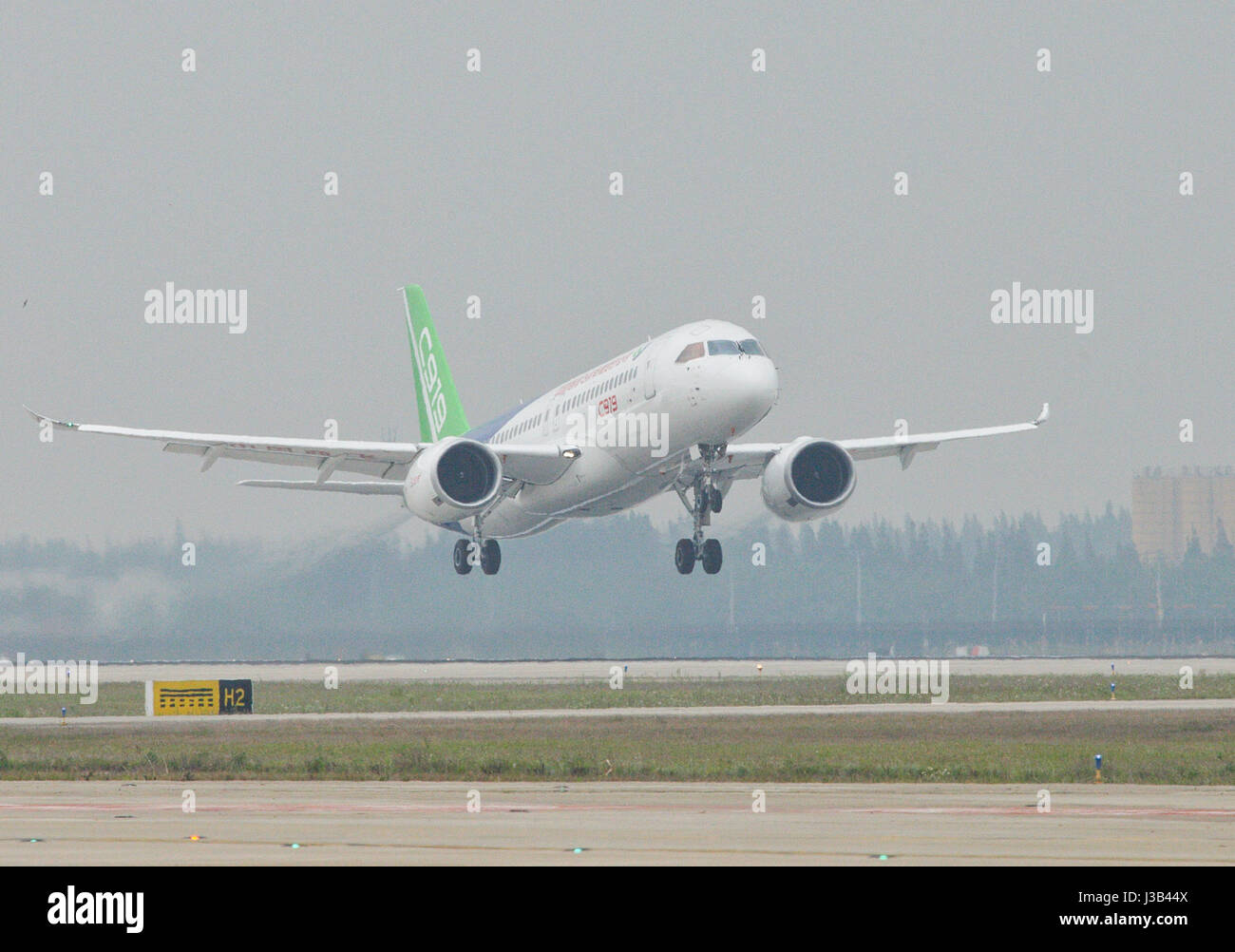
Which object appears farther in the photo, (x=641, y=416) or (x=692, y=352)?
(x=641, y=416)

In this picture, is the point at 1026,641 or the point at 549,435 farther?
the point at 1026,641

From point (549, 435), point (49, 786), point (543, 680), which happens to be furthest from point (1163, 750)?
point (543, 680)

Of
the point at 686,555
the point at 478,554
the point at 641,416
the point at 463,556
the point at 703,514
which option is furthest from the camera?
the point at 463,556

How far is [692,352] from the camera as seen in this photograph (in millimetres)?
46469

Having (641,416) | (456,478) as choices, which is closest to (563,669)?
(456,478)

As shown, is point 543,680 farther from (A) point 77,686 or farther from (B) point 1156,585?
(B) point 1156,585

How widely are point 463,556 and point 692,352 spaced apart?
20.0m

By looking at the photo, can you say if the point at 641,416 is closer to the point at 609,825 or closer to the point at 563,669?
the point at 609,825

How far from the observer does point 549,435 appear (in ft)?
182
